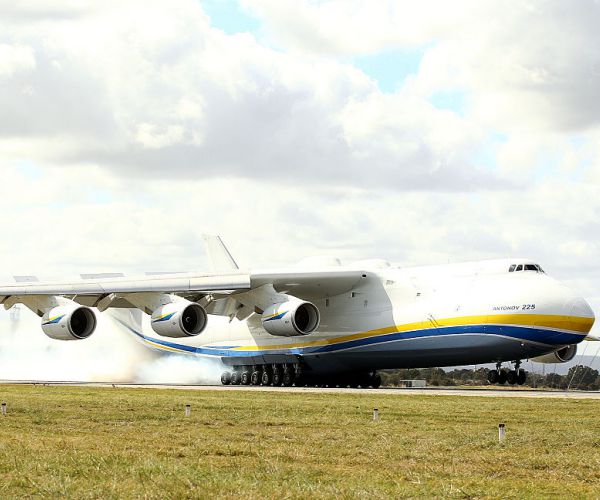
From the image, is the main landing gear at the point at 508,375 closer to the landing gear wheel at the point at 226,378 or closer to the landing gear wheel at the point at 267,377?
the landing gear wheel at the point at 267,377

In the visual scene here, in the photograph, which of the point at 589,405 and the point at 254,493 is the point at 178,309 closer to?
the point at 589,405

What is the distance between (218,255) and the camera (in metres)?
48.8

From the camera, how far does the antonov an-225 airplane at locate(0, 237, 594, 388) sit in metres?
33.2

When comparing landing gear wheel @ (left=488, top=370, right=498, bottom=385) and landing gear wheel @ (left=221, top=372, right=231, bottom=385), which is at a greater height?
landing gear wheel @ (left=221, top=372, right=231, bottom=385)

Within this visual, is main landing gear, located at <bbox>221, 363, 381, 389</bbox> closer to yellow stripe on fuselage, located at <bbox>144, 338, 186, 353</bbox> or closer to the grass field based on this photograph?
yellow stripe on fuselage, located at <bbox>144, 338, 186, 353</bbox>

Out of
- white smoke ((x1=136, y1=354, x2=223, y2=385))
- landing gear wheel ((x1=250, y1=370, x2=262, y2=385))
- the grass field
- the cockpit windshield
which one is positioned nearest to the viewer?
the grass field

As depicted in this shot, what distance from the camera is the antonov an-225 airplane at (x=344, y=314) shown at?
3325cm

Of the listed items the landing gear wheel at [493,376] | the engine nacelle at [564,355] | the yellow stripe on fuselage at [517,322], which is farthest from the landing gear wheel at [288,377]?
the engine nacelle at [564,355]

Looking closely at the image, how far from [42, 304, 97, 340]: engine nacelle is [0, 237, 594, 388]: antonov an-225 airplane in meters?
0.04

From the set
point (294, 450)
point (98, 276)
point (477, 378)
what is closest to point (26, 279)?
point (98, 276)

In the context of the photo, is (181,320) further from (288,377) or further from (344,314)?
(344,314)

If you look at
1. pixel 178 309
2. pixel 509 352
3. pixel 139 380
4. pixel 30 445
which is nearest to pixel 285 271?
pixel 178 309

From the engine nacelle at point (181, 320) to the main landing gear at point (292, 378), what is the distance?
4850 mm

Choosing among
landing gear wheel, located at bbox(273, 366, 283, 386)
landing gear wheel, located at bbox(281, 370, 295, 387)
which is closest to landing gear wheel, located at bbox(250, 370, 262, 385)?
landing gear wheel, located at bbox(273, 366, 283, 386)
